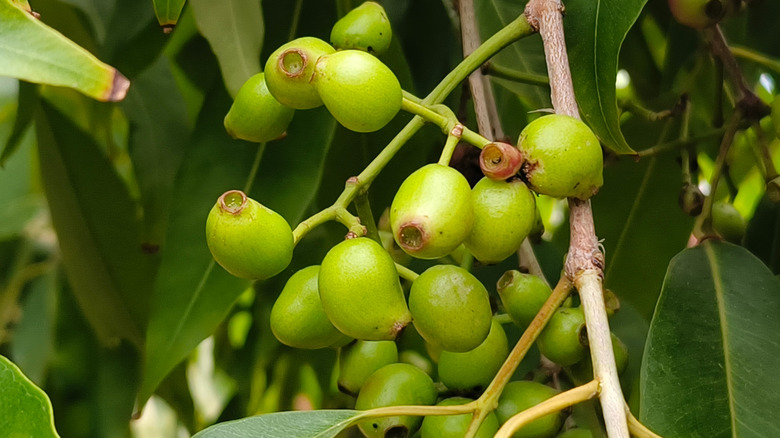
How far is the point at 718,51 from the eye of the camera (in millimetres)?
1035

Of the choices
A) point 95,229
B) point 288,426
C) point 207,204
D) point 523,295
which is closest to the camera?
point 288,426

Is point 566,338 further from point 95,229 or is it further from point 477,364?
point 95,229

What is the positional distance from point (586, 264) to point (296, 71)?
0.87 ft

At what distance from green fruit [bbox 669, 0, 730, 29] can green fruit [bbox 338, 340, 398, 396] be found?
51 cm

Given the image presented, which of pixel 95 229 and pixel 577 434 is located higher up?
pixel 577 434

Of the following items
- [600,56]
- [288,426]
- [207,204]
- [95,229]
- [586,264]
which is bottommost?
[95,229]

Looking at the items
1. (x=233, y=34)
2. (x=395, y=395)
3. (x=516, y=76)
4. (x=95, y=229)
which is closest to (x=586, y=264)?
(x=395, y=395)

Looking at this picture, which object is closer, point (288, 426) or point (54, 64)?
point (54, 64)

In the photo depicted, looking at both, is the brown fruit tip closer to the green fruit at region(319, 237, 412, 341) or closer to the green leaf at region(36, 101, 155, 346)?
the green fruit at region(319, 237, 412, 341)

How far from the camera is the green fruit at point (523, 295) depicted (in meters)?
0.70

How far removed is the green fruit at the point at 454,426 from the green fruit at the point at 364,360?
0.11m

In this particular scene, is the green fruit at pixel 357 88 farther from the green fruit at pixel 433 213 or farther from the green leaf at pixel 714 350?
the green leaf at pixel 714 350

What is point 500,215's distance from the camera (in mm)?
574

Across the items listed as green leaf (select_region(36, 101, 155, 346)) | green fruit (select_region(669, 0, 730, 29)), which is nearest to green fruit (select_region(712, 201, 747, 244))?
green fruit (select_region(669, 0, 730, 29))
